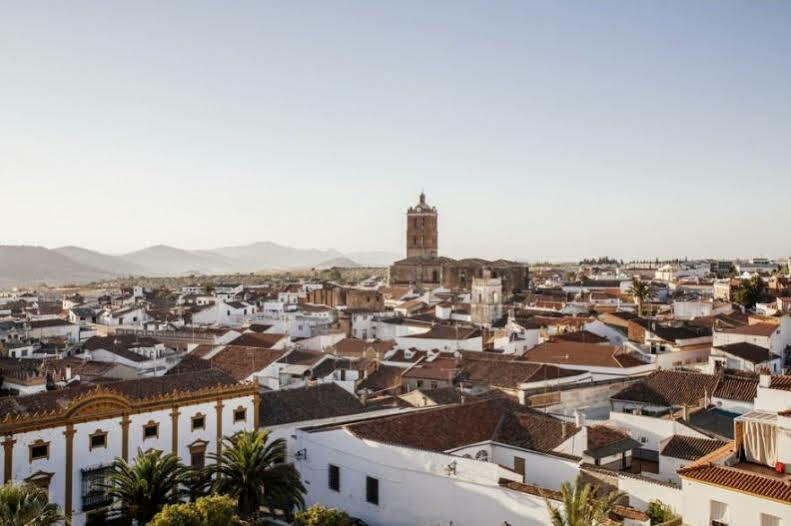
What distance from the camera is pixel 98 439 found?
76.0 ft

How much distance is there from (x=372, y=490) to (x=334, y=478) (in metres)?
1.72

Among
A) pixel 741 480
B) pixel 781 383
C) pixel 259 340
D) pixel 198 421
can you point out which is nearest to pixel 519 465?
pixel 781 383

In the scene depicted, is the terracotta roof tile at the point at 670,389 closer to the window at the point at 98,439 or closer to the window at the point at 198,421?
the window at the point at 198,421

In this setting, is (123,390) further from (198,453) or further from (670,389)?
(670,389)

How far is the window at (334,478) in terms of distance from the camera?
23.8 m

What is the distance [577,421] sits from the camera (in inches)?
981

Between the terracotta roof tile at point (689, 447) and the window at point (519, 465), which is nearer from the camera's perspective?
the terracotta roof tile at point (689, 447)

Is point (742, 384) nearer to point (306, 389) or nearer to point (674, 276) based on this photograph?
point (306, 389)

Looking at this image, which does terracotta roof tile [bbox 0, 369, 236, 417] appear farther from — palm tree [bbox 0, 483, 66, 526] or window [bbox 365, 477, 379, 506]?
window [bbox 365, 477, 379, 506]

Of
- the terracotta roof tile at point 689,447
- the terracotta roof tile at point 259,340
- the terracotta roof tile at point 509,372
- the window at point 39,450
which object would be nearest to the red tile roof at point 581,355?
the terracotta roof tile at point 509,372

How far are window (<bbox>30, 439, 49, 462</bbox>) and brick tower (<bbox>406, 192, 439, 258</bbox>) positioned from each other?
93324mm

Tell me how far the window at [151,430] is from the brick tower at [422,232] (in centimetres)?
9043

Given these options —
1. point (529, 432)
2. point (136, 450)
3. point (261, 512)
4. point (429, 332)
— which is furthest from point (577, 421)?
point (429, 332)

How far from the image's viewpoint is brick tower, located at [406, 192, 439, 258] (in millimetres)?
114375
